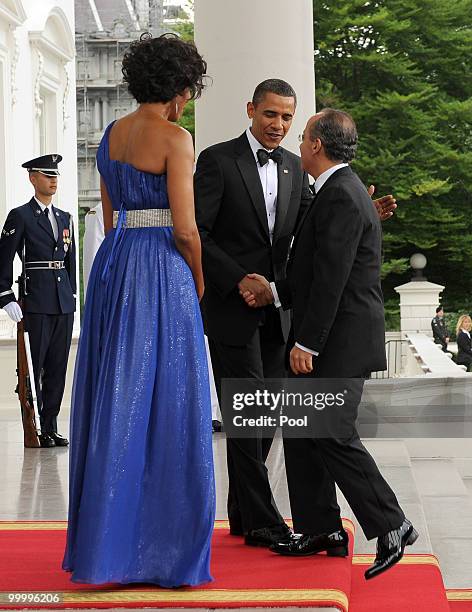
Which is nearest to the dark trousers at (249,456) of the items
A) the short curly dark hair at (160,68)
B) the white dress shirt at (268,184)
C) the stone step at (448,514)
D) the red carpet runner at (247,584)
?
the red carpet runner at (247,584)

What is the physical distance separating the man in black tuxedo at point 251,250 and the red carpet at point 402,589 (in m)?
0.36

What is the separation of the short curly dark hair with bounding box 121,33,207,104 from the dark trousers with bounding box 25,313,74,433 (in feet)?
14.1

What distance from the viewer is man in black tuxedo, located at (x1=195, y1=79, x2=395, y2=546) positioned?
14.6 feet

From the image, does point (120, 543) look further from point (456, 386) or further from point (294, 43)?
point (456, 386)

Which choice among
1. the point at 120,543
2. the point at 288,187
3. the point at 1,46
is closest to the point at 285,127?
the point at 288,187

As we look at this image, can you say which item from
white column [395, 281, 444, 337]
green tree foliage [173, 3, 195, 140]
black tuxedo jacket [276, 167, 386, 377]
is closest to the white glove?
black tuxedo jacket [276, 167, 386, 377]

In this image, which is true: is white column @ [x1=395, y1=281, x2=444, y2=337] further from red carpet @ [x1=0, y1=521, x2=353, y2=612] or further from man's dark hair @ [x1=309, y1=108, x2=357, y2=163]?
man's dark hair @ [x1=309, y1=108, x2=357, y2=163]

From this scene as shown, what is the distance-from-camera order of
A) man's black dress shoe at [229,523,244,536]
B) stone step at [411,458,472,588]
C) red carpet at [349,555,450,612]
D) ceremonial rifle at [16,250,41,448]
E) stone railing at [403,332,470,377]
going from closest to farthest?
red carpet at [349,555,450,612] → man's black dress shoe at [229,523,244,536] → stone step at [411,458,472,588] → ceremonial rifle at [16,250,41,448] → stone railing at [403,332,470,377]

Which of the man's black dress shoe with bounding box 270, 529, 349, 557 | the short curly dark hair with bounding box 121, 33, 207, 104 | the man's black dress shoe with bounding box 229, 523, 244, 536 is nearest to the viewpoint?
the short curly dark hair with bounding box 121, 33, 207, 104

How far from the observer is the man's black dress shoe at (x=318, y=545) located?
427 cm

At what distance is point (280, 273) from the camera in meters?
4.59

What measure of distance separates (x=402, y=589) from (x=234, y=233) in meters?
1.40

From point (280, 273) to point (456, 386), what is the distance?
7144mm

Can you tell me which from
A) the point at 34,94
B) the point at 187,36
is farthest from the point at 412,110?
the point at 34,94
